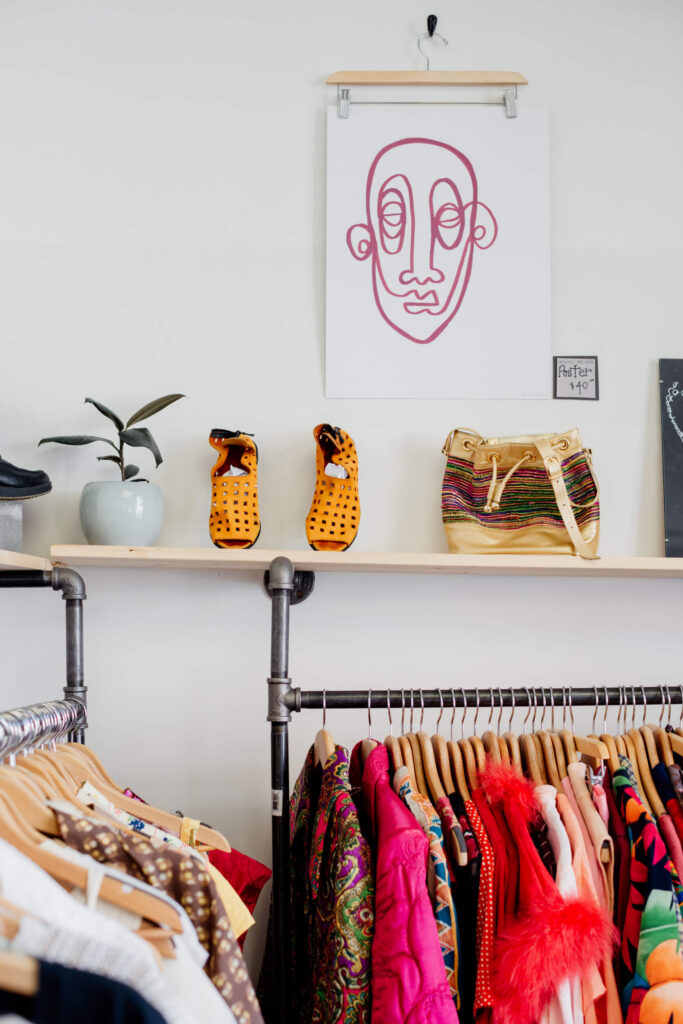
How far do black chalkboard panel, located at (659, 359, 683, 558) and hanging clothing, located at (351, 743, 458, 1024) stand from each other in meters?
0.96

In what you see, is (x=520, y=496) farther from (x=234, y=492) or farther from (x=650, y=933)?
(x=650, y=933)

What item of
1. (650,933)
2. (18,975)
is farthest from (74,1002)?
(650,933)

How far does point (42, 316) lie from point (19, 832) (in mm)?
1289

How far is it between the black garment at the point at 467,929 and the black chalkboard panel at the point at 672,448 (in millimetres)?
909

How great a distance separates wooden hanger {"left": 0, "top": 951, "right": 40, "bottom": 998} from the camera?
60 cm

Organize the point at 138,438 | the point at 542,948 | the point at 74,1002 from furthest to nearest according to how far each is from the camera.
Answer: the point at 138,438, the point at 542,948, the point at 74,1002

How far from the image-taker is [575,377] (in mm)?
1804

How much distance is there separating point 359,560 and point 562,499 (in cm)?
42

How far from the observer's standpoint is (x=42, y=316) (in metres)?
1.77

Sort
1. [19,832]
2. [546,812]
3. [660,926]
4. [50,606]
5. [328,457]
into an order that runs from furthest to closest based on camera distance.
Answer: [50,606]
[328,457]
[546,812]
[660,926]
[19,832]

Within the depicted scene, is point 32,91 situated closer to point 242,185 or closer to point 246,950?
point 242,185

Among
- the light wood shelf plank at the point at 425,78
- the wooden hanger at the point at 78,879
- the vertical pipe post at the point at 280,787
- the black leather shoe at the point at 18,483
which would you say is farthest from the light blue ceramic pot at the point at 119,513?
the light wood shelf plank at the point at 425,78

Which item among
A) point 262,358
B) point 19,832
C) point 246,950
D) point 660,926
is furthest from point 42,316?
point 660,926

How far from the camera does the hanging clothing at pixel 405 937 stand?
1.04 meters
